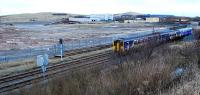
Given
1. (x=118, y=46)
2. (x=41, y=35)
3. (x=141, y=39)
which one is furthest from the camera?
(x=41, y=35)

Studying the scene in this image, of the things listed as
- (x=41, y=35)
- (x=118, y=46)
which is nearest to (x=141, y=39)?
(x=118, y=46)

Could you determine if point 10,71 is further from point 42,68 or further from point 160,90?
point 160,90

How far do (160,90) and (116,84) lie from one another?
1.52 m

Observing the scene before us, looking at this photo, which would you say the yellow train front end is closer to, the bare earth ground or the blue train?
the blue train

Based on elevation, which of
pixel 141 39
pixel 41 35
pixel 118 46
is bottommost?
pixel 41 35

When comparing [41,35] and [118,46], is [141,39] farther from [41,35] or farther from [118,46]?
[41,35]

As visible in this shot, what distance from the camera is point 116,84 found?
40.3 feet

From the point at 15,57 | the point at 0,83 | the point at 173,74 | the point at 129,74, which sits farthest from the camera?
the point at 15,57

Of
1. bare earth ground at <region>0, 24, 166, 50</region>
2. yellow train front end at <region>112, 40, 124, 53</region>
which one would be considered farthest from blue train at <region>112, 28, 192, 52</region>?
bare earth ground at <region>0, 24, 166, 50</region>

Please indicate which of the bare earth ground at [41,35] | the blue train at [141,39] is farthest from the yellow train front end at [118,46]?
the bare earth ground at [41,35]

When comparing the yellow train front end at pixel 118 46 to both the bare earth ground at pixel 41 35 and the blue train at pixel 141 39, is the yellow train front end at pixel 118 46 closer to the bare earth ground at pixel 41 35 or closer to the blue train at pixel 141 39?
the blue train at pixel 141 39

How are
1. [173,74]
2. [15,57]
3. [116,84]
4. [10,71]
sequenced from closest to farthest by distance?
[116,84], [173,74], [10,71], [15,57]

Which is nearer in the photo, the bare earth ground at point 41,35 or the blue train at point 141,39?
the blue train at point 141,39

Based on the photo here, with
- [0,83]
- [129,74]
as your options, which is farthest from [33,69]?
[129,74]
